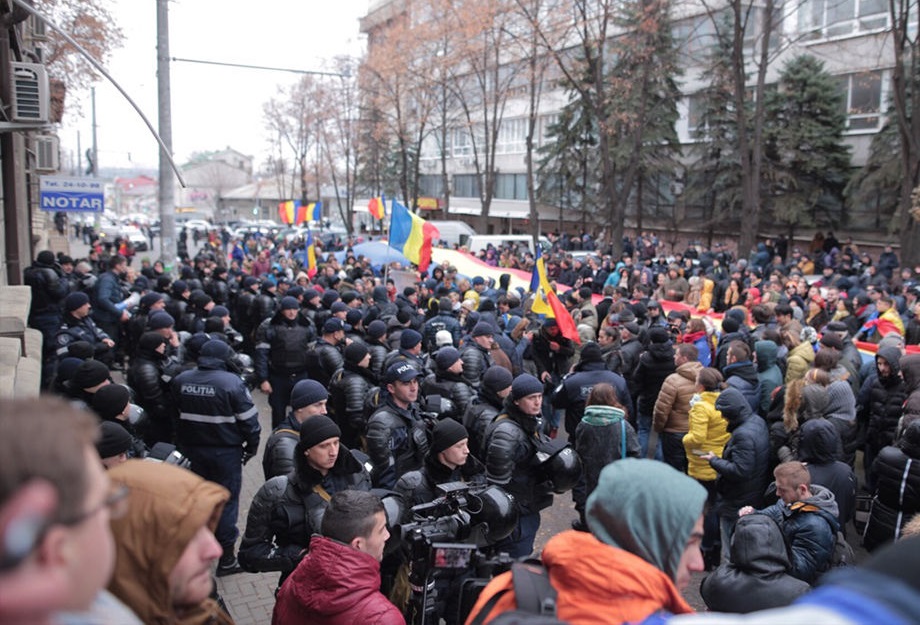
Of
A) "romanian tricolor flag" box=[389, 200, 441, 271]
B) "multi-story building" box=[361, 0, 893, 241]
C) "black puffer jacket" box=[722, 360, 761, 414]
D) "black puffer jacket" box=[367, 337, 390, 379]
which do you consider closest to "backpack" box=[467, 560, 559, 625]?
"black puffer jacket" box=[722, 360, 761, 414]

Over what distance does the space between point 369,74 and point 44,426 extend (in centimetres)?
4226

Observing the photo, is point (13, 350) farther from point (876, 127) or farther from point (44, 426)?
point (876, 127)

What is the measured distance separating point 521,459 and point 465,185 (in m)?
54.2

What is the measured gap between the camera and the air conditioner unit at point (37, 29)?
14.2m

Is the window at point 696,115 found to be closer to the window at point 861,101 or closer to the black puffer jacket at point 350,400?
the window at point 861,101

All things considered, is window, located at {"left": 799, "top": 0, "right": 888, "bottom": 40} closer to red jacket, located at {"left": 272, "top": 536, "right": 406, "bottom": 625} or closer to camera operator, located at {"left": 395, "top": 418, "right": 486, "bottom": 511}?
camera operator, located at {"left": 395, "top": 418, "right": 486, "bottom": 511}

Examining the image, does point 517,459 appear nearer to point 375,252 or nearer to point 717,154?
point 375,252

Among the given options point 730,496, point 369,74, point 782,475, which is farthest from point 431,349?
point 369,74

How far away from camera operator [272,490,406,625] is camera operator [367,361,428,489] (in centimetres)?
214

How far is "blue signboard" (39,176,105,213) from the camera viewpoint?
1580cm

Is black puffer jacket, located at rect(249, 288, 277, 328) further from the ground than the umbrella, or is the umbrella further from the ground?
the umbrella

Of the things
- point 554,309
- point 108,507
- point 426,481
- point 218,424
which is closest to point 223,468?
point 218,424

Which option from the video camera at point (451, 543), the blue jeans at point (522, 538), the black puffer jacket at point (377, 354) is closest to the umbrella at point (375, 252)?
the black puffer jacket at point (377, 354)

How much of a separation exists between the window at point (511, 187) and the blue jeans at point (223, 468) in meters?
45.1
